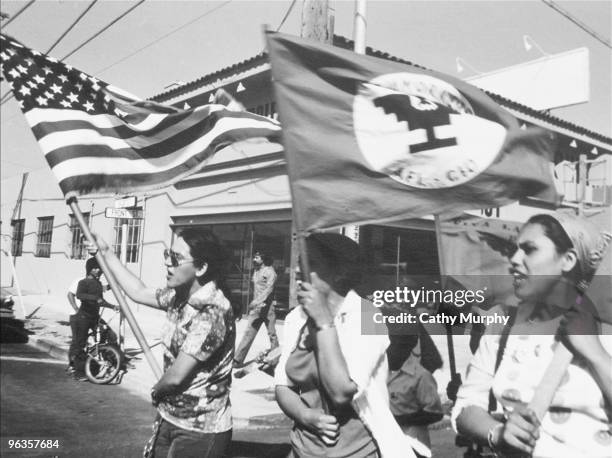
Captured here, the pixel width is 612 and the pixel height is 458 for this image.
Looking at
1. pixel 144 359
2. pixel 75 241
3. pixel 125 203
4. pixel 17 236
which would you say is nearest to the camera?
pixel 125 203

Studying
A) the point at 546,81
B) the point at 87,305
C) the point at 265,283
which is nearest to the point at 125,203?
the point at 87,305

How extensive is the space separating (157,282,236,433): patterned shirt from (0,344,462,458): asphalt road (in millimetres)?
2587

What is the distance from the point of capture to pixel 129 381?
7930 millimetres

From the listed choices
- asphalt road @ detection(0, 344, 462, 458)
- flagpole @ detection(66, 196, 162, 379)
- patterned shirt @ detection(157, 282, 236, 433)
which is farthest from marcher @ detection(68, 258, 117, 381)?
patterned shirt @ detection(157, 282, 236, 433)

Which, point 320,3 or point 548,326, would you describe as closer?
point 548,326

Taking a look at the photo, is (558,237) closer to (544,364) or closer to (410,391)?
(544,364)

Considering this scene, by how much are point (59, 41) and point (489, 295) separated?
9.02 meters

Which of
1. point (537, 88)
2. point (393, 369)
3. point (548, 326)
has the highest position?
point (537, 88)

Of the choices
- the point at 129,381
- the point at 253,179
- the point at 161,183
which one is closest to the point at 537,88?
the point at 253,179

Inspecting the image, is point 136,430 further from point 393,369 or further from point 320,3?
point 320,3

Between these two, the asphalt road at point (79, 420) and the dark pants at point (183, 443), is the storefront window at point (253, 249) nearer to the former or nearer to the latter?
the asphalt road at point (79, 420)

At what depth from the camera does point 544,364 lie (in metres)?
1.75

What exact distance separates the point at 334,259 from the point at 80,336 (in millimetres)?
6366

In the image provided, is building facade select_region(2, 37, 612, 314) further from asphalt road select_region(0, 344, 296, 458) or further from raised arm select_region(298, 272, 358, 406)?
raised arm select_region(298, 272, 358, 406)
